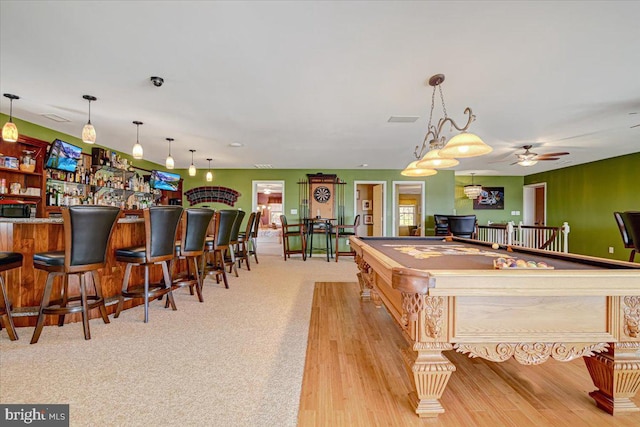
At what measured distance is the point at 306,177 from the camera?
8062 mm

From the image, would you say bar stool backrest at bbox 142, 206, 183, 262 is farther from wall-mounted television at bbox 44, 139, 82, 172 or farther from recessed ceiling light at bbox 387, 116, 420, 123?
recessed ceiling light at bbox 387, 116, 420, 123

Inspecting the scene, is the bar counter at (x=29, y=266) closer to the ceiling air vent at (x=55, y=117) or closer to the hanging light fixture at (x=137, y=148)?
the hanging light fixture at (x=137, y=148)

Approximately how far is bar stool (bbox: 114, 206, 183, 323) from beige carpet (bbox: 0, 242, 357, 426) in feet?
0.79

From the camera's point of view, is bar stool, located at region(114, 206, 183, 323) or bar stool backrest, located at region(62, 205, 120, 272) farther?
bar stool, located at region(114, 206, 183, 323)

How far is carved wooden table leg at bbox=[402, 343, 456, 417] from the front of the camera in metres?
1.38

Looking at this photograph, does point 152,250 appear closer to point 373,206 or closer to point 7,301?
point 7,301

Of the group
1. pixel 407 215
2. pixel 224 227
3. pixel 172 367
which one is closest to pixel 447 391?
pixel 172 367

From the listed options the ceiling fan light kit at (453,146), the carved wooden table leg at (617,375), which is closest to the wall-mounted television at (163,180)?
the ceiling fan light kit at (453,146)

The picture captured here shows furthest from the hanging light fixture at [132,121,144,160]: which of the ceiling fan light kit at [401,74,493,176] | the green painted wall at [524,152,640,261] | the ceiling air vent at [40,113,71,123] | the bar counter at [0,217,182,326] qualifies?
the green painted wall at [524,152,640,261]

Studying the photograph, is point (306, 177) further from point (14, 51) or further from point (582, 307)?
point (582, 307)

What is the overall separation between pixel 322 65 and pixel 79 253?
2582 mm

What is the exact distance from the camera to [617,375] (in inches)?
55.6

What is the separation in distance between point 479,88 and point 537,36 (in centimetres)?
87

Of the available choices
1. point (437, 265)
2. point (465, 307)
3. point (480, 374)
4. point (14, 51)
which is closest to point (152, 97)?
point (14, 51)
